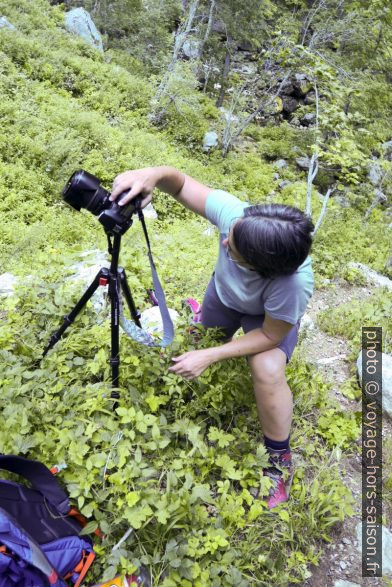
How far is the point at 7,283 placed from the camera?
3.52 metres

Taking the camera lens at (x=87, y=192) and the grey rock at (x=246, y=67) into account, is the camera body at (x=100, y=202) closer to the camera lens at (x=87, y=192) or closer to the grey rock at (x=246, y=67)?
the camera lens at (x=87, y=192)

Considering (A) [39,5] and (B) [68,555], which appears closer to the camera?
(B) [68,555]

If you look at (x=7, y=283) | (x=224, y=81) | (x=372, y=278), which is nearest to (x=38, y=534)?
(x=7, y=283)

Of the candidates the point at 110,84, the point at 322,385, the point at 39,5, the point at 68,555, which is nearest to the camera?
the point at 68,555

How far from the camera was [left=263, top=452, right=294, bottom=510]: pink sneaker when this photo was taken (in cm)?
221

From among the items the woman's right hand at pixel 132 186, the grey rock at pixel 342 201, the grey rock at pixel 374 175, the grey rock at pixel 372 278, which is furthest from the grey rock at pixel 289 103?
the woman's right hand at pixel 132 186

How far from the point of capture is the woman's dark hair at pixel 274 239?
1.79m

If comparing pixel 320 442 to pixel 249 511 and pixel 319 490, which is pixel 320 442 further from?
pixel 249 511

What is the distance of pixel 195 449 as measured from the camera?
7.02ft

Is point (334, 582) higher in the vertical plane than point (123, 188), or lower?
lower

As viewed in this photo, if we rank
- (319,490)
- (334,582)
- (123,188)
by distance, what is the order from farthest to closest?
(319,490)
(334,582)
(123,188)

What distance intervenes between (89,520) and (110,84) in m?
11.5

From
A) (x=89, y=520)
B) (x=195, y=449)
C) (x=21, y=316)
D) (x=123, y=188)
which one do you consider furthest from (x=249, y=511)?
(x=21, y=316)

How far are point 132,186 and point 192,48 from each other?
15.3 meters
